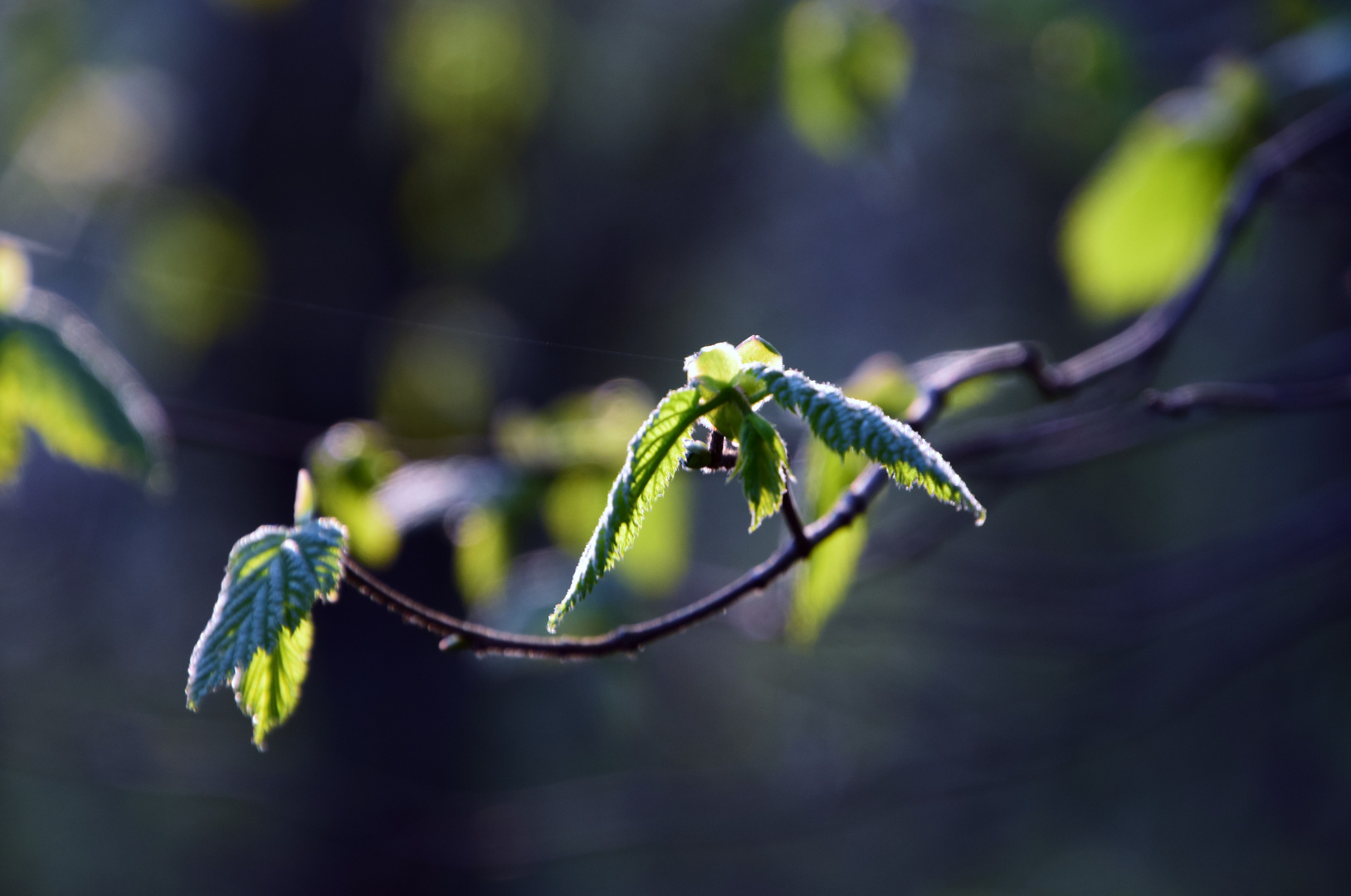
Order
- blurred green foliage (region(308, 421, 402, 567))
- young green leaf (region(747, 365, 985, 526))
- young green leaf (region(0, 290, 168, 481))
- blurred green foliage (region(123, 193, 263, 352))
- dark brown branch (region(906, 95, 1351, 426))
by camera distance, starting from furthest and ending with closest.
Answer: blurred green foliage (region(123, 193, 263, 352)) < blurred green foliage (region(308, 421, 402, 567)) < young green leaf (region(0, 290, 168, 481)) < dark brown branch (region(906, 95, 1351, 426)) < young green leaf (region(747, 365, 985, 526))

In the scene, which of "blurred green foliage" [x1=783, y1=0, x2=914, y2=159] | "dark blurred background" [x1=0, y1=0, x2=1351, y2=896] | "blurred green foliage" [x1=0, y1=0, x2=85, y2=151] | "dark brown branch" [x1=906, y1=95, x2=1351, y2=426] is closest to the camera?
"dark brown branch" [x1=906, y1=95, x2=1351, y2=426]

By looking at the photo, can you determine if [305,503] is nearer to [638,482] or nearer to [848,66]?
[638,482]

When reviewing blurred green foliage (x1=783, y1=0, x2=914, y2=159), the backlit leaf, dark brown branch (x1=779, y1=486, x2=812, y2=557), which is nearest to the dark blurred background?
blurred green foliage (x1=783, y1=0, x2=914, y2=159)

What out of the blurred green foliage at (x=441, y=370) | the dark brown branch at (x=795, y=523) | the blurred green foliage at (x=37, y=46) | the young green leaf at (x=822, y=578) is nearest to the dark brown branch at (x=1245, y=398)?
the young green leaf at (x=822, y=578)

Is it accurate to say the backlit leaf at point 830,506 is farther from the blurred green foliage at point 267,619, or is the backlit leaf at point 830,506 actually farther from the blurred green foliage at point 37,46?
the blurred green foliage at point 37,46

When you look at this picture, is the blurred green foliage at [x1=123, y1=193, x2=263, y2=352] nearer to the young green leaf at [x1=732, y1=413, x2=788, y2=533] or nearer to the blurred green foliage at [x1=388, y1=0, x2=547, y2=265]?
the blurred green foliage at [x1=388, y1=0, x2=547, y2=265]

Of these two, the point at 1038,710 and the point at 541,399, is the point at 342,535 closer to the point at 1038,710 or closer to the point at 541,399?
the point at 1038,710

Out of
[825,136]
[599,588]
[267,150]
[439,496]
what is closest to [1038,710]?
[599,588]
